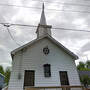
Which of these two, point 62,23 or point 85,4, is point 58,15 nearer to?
point 62,23

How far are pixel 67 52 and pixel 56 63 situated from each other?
1.52 m

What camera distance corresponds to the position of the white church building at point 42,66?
724 centimetres

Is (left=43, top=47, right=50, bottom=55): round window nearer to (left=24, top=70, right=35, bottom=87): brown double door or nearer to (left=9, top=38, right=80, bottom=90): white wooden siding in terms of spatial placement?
(left=9, top=38, right=80, bottom=90): white wooden siding

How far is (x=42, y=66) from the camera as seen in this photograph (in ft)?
25.9

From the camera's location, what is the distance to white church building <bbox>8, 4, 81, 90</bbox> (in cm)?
724

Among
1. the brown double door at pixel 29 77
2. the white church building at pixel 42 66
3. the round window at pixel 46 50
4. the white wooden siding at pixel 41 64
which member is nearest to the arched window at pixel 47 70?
the white church building at pixel 42 66

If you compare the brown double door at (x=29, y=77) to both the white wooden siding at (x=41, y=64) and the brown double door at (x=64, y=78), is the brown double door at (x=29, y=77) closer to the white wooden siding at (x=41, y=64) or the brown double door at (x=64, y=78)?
the white wooden siding at (x=41, y=64)

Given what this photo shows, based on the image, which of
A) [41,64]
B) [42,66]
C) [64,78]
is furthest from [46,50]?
[64,78]

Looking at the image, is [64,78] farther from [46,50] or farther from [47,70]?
[46,50]

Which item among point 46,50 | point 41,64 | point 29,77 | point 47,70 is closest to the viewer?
point 29,77

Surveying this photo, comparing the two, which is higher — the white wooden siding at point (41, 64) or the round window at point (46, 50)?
the round window at point (46, 50)

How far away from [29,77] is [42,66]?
1.33m

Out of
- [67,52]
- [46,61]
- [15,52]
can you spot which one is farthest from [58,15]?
[15,52]

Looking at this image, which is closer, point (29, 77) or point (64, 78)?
point (29, 77)
